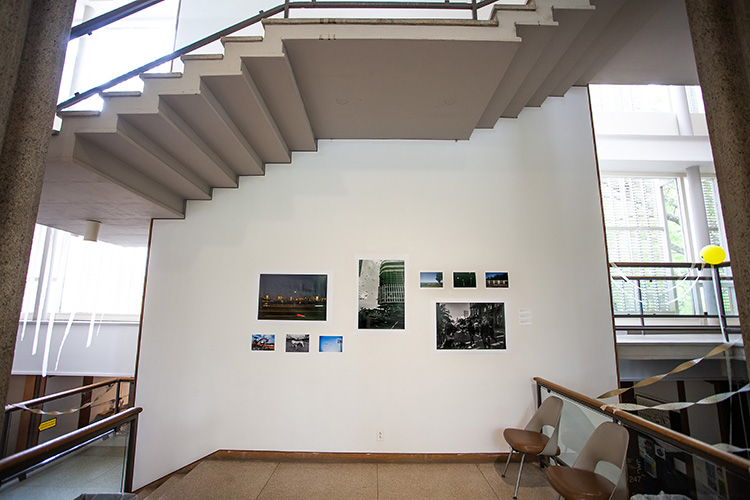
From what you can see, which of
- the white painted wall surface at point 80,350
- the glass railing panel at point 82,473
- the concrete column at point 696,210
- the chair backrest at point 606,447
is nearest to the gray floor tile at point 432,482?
the chair backrest at point 606,447

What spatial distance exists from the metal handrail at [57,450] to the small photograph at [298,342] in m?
1.43

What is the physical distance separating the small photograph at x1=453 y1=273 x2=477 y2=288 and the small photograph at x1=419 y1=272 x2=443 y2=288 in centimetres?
16

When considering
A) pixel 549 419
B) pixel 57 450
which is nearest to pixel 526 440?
pixel 549 419

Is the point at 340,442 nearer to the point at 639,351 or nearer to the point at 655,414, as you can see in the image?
the point at 655,414

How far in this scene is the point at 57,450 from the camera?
2.12 m

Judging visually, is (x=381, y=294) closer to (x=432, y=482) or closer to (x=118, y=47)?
(x=432, y=482)

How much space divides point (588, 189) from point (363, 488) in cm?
389

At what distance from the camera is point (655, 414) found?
350cm

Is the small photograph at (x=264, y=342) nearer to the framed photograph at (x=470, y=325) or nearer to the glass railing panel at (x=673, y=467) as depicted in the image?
the framed photograph at (x=470, y=325)

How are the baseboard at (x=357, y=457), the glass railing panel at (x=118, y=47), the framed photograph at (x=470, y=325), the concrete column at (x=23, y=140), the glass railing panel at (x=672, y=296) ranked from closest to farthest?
1. the concrete column at (x=23, y=140)
2. the baseboard at (x=357, y=457)
3. the framed photograph at (x=470, y=325)
4. the glass railing panel at (x=118, y=47)
5. the glass railing panel at (x=672, y=296)

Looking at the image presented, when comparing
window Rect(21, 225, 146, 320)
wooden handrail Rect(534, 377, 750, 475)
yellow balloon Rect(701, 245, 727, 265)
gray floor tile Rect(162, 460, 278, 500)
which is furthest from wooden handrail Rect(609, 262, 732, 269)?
window Rect(21, 225, 146, 320)

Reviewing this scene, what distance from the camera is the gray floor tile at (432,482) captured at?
2971 mm

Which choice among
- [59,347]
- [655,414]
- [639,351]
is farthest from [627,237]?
[59,347]

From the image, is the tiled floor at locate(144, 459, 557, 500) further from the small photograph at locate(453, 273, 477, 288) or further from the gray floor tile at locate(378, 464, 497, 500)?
the small photograph at locate(453, 273, 477, 288)
